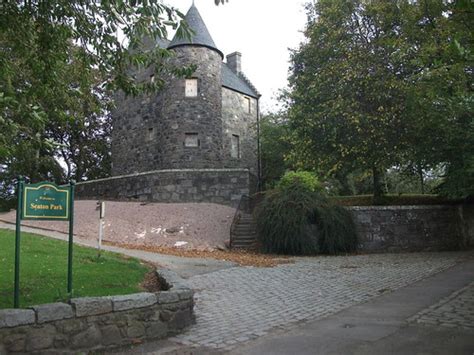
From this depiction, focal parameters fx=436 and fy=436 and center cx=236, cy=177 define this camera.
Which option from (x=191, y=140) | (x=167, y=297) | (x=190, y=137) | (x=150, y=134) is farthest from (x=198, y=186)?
(x=167, y=297)

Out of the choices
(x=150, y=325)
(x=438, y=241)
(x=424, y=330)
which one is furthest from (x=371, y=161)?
(x=150, y=325)

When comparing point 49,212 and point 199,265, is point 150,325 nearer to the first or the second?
point 49,212

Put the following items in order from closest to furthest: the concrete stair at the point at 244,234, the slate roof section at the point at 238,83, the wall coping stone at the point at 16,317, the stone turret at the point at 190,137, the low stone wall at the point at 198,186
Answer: the wall coping stone at the point at 16,317, the concrete stair at the point at 244,234, the low stone wall at the point at 198,186, the stone turret at the point at 190,137, the slate roof section at the point at 238,83

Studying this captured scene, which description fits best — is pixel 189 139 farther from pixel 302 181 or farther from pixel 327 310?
pixel 327 310

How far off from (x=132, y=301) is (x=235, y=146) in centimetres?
2615

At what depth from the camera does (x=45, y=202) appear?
219 inches

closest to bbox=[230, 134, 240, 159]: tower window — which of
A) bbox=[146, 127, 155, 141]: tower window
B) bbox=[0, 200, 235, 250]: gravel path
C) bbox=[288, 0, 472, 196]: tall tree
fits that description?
bbox=[146, 127, 155, 141]: tower window

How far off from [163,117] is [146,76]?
4004 mm

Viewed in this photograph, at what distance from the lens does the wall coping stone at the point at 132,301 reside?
5320mm

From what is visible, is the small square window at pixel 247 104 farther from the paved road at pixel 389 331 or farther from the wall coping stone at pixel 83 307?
the wall coping stone at pixel 83 307

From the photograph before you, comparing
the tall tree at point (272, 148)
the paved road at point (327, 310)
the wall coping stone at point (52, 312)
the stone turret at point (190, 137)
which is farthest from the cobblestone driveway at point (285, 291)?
the tall tree at point (272, 148)

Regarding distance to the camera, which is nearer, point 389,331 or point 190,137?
point 389,331

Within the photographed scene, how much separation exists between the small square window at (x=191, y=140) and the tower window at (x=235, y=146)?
4.45 metres

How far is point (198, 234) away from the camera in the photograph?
1769 centimetres
